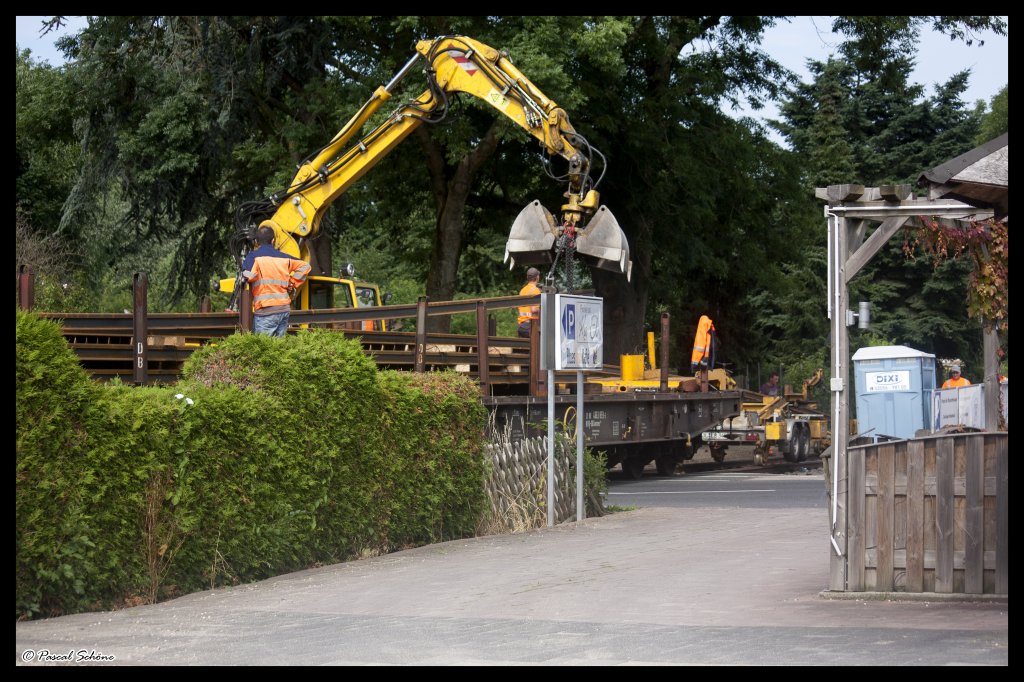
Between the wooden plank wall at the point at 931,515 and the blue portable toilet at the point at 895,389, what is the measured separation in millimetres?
12843

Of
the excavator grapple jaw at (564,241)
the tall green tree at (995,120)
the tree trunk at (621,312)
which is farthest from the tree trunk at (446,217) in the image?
the tall green tree at (995,120)

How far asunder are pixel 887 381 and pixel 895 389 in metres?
0.19

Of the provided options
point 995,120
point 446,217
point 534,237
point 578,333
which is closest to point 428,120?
point 534,237

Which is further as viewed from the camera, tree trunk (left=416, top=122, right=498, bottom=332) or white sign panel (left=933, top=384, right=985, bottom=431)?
tree trunk (left=416, top=122, right=498, bottom=332)

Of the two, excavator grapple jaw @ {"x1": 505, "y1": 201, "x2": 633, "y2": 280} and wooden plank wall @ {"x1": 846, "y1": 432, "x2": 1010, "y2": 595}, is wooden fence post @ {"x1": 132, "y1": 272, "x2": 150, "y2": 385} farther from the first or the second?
wooden plank wall @ {"x1": 846, "y1": 432, "x2": 1010, "y2": 595}

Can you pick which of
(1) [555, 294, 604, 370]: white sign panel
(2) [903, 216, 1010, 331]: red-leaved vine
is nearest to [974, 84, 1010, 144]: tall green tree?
(1) [555, 294, 604, 370]: white sign panel

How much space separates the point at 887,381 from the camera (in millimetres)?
22422

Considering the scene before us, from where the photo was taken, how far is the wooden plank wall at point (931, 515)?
358 inches

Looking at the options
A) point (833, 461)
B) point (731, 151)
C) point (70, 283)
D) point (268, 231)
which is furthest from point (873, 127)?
point (833, 461)

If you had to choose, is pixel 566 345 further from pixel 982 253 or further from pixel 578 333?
pixel 982 253

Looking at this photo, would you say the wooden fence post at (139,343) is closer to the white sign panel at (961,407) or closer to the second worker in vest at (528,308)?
the second worker in vest at (528,308)

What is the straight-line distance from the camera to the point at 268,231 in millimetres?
15625

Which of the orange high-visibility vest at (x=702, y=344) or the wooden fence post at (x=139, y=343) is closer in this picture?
the wooden fence post at (x=139, y=343)

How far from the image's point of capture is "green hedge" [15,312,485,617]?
911 cm
